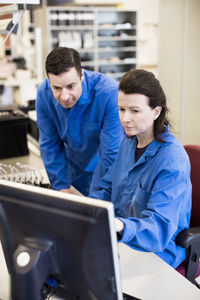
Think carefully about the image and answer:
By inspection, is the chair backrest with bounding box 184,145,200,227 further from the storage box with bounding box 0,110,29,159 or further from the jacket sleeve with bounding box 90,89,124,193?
the storage box with bounding box 0,110,29,159

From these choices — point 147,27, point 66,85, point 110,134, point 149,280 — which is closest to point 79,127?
point 110,134

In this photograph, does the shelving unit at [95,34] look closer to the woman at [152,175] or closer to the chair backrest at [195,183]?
the chair backrest at [195,183]

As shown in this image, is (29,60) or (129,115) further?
(29,60)

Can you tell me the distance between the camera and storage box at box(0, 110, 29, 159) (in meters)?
2.41

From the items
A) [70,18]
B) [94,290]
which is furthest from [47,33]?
[94,290]

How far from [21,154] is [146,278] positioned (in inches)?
61.8

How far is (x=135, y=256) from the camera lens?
1253mm

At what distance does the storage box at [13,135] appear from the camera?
2414mm

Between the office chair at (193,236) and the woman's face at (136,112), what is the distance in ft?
1.31

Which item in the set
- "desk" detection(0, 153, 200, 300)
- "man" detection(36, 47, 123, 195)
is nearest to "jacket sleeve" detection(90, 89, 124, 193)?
"man" detection(36, 47, 123, 195)

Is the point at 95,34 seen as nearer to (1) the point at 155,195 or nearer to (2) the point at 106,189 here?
(2) the point at 106,189

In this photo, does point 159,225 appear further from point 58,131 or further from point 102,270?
point 58,131

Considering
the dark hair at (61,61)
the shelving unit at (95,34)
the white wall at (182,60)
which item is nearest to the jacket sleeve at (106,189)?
the dark hair at (61,61)

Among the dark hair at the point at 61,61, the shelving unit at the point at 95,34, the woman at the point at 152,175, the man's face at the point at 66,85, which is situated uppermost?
the shelving unit at the point at 95,34
